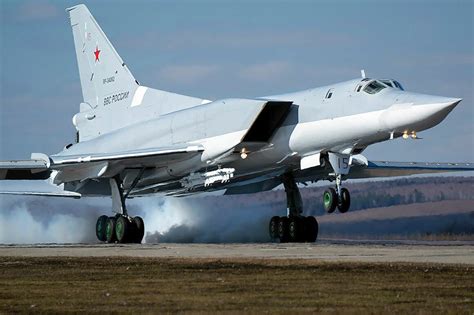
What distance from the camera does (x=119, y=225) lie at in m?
26.5

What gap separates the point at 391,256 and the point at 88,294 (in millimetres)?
7199

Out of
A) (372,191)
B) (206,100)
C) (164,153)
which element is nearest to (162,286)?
(164,153)

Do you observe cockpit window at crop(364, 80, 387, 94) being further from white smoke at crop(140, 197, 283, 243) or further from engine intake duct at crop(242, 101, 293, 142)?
white smoke at crop(140, 197, 283, 243)

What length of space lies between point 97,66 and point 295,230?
26.0ft

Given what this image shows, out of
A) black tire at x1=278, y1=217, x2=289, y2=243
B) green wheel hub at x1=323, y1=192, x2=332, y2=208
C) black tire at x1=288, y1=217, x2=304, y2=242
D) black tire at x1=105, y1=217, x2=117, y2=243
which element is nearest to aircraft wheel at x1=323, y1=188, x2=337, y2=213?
green wheel hub at x1=323, y1=192, x2=332, y2=208

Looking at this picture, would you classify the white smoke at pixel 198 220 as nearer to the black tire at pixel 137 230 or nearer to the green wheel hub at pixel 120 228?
the black tire at pixel 137 230

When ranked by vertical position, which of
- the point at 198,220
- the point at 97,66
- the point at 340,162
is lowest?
the point at 198,220

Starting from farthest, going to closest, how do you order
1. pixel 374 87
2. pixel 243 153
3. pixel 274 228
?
1. pixel 274 228
2. pixel 243 153
3. pixel 374 87

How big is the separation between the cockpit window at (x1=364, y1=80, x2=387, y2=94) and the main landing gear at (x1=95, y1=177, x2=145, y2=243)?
6974 mm

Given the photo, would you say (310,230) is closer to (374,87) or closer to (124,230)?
(124,230)

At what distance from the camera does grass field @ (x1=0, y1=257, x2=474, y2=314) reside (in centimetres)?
1068

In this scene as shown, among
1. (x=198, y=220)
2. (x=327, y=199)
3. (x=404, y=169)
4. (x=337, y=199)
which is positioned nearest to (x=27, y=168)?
(x=198, y=220)

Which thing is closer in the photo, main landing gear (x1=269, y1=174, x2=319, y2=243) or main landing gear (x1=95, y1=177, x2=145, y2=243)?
main landing gear (x1=95, y1=177, x2=145, y2=243)

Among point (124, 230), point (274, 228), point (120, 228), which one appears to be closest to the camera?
point (124, 230)
